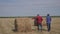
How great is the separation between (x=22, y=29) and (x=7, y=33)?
1.34 meters

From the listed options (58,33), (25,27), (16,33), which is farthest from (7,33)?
(58,33)

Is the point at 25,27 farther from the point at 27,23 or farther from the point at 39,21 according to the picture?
the point at 39,21

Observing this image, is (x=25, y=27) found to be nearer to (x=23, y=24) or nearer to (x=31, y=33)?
(x=23, y=24)

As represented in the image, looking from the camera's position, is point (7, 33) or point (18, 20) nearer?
point (7, 33)

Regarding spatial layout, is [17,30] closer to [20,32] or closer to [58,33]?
[20,32]

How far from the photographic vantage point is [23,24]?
1509 centimetres

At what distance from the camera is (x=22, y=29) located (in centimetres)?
1504

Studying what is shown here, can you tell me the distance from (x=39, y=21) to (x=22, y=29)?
4.72 feet

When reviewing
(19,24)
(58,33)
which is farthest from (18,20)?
(58,33)

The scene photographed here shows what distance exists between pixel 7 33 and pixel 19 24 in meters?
1.31

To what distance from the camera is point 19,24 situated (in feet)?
49.3

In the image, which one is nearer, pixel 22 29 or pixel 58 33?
pixel 58 33

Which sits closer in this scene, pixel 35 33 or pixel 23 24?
pixel 35 33

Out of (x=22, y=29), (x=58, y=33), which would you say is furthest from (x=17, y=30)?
(x=58, y=33)
